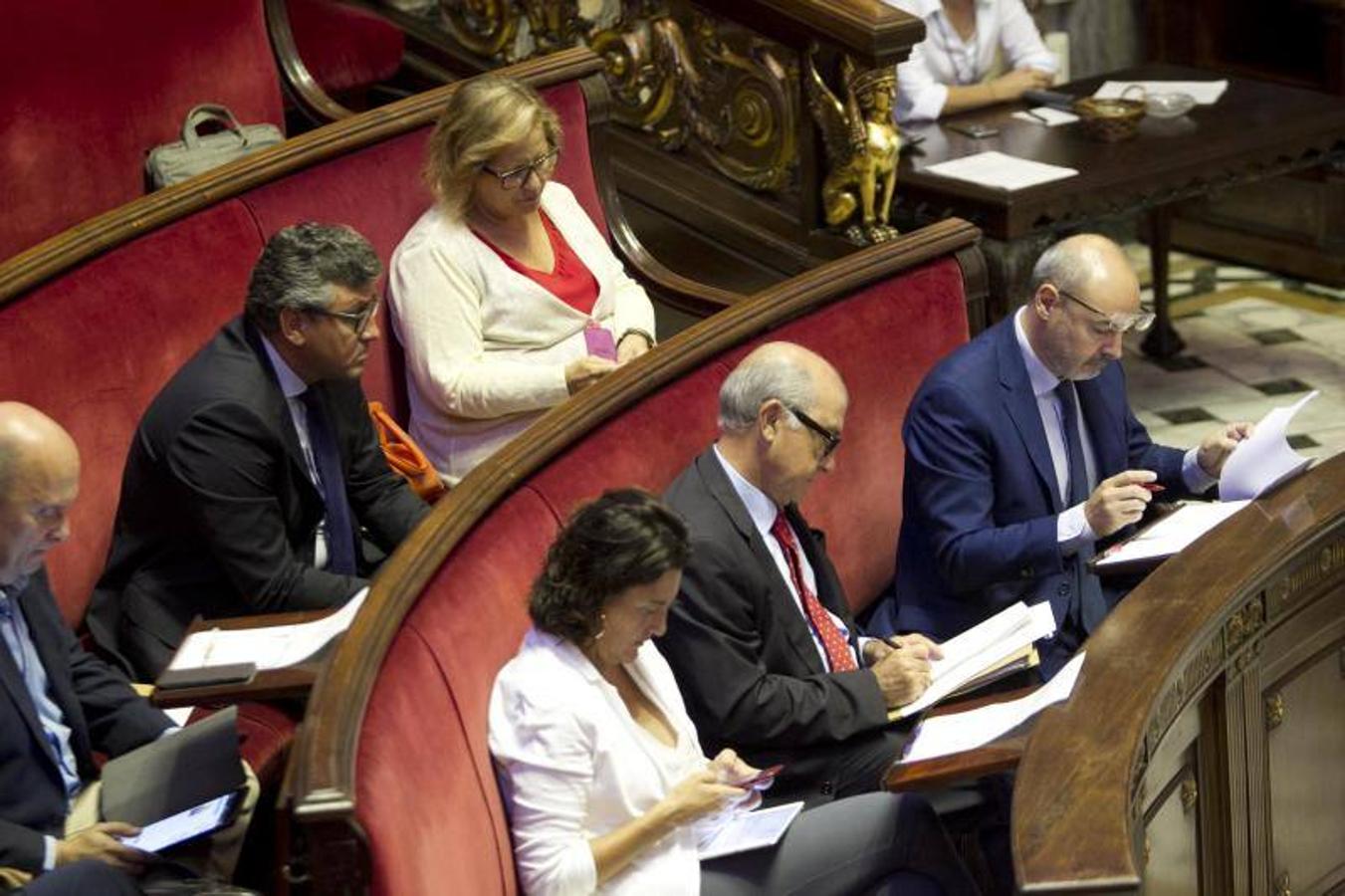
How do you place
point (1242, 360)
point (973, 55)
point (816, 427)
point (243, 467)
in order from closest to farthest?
point (816, 427) → point (243, 467) → point (973, 55) → point (1242, 360)

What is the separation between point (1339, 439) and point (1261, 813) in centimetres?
273

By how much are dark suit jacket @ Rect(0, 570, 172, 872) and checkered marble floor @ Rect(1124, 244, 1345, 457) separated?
3542 millimetres

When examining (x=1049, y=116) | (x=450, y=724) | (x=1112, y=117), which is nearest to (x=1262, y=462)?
(x=450, y=724)

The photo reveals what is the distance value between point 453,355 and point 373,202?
1.40 ft

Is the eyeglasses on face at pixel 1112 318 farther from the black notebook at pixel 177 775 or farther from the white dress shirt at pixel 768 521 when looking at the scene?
the black notebook at pixel 177 775

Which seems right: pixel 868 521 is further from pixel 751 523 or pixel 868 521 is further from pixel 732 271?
pixel 732 271

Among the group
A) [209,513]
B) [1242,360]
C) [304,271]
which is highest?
[304,271]

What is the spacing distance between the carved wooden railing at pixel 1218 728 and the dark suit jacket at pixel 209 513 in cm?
136

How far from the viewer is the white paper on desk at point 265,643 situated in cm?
328

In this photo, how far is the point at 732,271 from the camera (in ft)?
18.9

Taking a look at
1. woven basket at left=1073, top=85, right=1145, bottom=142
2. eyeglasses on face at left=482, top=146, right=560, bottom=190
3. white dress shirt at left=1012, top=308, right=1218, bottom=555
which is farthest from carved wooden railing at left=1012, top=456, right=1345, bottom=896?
woven basket at left=1073, top=85, right=1145, bottom=142

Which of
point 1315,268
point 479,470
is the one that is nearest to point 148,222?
point 479,470

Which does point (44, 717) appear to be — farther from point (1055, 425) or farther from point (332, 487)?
point (1055, 425)

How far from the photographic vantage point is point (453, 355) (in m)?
4.55
